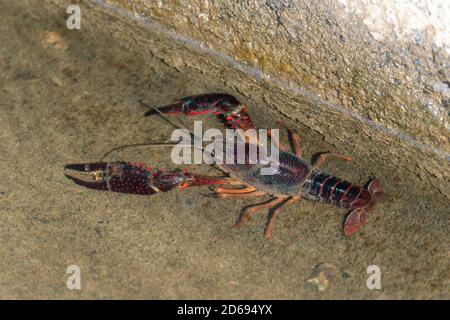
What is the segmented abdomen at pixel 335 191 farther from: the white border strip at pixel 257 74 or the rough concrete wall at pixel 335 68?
the white border strip at pixel 257 74

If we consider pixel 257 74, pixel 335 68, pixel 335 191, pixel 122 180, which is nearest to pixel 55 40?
pixel 122 180

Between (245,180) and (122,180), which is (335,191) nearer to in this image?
(245,180)

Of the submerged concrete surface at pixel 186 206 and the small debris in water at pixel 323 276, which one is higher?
the submerged concrete surface at pixel 186 206

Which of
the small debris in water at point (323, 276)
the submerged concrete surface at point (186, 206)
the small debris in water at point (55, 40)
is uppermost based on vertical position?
the small debris in water at point (55, 40)

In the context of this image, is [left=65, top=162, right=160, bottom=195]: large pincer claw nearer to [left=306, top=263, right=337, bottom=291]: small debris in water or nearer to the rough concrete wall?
the rough concrete wall

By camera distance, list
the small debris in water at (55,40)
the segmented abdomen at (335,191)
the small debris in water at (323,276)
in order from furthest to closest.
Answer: the small debris in water at (55,40) → the segmented abdomen at (335,191) → the small debris in water at (323,276)

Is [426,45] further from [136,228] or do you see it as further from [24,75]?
[24,75]

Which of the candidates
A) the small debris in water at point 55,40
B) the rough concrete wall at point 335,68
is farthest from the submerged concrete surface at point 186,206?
the small debris in water at point 55,40

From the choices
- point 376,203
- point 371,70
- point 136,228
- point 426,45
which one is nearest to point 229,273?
point 136,228
